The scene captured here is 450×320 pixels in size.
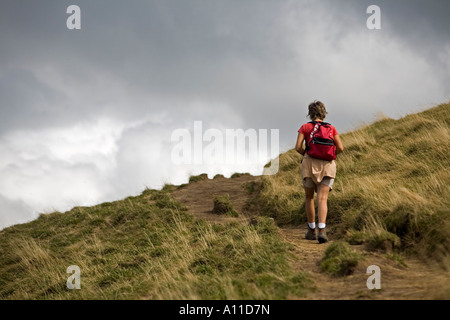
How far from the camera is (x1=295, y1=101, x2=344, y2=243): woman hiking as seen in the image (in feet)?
26.5

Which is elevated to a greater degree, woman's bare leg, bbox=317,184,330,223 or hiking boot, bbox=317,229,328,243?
woman's bare leg, bbox=317,184,330,223

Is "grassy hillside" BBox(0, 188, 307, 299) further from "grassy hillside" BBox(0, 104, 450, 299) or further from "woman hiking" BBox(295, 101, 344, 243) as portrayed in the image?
"woman hiking" BBox(295, 101, 344, 243)

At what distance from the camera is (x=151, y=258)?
9.16m

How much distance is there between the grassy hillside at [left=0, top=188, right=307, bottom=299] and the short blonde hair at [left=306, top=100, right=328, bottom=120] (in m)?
2.53

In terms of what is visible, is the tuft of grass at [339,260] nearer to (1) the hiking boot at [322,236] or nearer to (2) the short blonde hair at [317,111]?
(1) the hiking boot at [322,236]

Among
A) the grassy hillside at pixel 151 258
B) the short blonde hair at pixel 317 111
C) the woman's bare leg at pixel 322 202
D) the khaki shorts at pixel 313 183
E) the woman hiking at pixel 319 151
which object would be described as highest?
the short blonde hair at pixel 317 111

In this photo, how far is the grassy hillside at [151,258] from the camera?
5.89 metres

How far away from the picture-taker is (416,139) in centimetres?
1458

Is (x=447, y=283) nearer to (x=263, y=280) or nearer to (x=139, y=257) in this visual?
(x=263, y=280)

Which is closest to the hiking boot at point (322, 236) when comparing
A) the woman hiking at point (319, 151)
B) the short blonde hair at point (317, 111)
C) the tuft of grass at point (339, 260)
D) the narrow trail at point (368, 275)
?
the woman hiking at point (319, 151)

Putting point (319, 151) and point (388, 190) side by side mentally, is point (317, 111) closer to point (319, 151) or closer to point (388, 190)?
point (319, 151)

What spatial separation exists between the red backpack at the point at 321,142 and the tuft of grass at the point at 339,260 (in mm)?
1960

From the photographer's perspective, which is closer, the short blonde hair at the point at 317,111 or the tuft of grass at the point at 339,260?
the tuft of grass at the point at 339,260

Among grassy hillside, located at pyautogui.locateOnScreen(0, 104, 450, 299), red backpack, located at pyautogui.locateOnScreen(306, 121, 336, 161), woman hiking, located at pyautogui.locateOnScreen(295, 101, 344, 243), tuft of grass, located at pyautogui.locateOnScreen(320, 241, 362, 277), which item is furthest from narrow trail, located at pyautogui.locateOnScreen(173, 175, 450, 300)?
red backpack, located at pyautogui.locateOnScreen(306, 121, 336, 161)
